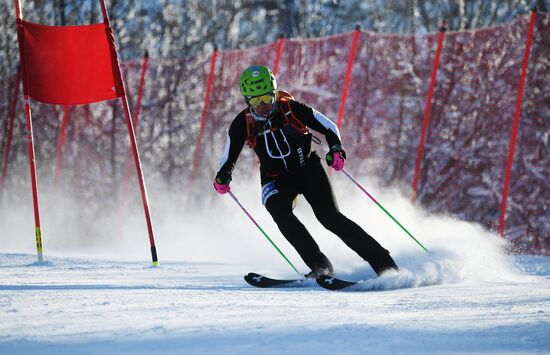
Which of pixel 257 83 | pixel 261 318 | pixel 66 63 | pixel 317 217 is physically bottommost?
pixel 261 318

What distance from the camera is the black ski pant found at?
396 centimetres

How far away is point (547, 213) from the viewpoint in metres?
6.12

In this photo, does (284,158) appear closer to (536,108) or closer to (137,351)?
(137,351)

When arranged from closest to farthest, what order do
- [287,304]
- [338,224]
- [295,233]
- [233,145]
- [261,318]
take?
[261,318], [287,304], [338,224], [295,233], [233,145]

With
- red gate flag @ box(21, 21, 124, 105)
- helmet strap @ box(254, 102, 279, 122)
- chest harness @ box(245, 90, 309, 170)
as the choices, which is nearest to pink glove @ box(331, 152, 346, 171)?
chest harness @ box(245, 90, 309, 170)

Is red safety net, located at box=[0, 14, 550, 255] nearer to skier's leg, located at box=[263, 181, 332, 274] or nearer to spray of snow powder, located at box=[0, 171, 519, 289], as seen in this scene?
spray of snow powder, located at box=[0, 171, 519, 289]

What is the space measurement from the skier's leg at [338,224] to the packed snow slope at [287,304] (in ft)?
0.46

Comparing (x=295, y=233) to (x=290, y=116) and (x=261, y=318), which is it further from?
(x=261, y=318)

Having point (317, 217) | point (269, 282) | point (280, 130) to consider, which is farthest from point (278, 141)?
point (269, 282)

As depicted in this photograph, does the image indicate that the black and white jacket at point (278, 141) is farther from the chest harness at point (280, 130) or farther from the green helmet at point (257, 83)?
the green helmet at point (257, 83)

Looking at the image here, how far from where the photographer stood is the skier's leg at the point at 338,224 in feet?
12.9

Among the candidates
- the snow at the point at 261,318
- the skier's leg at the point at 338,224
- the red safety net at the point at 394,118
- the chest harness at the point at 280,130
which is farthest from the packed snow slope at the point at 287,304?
the chest harness at the point at 280,130

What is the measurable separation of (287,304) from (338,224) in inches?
46.4

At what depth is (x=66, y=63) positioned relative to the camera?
5.13 metres
